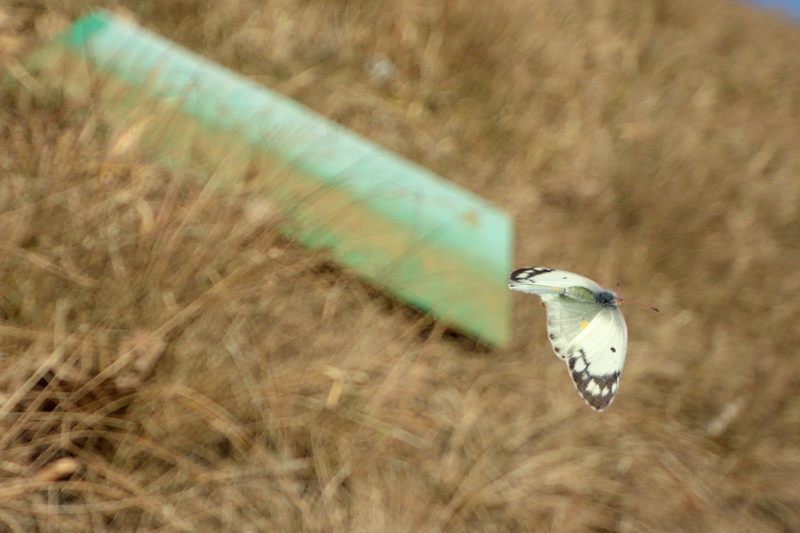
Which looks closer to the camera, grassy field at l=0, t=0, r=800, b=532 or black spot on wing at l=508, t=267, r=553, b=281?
black spot on wing at l=508, t=267, r=553, b=281

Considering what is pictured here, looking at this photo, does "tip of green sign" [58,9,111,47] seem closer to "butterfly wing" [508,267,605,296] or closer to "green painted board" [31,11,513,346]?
"green painted board" [31,11,513,346]

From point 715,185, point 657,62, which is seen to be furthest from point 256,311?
point 657,62

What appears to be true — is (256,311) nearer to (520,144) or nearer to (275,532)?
(275,532)

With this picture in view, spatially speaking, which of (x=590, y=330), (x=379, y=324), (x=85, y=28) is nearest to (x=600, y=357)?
(x=590, y=330)

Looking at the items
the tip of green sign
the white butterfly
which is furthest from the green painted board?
the white butterfly

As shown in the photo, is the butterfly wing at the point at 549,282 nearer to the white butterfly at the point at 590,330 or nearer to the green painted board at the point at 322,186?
the white butterfly at the point at 590,330

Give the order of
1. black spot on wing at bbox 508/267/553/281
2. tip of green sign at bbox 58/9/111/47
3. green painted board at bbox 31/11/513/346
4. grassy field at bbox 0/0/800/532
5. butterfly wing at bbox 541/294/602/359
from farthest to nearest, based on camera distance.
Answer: tip of green sign at bbox 58/9/111/47 → green painted board at bbox 31/11/513/346 → grassy field at bbox 0/0/800/532 → black spot on wing at bbox 508/267/553/281 → butterfly wing at bbox 541/294/602/359

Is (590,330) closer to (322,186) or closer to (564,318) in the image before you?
(564,318)
